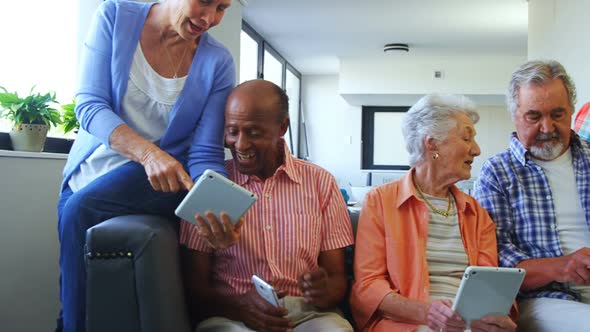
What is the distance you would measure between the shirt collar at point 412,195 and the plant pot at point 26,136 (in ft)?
5.10

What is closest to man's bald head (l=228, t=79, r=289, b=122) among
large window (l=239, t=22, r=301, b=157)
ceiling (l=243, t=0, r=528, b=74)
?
large window (l=239, t=22, r=301, b=157)

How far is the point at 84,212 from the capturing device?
1.35 meters

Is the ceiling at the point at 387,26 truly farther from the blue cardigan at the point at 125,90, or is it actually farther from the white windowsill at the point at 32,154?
the blue cardigan at the point at 125,90

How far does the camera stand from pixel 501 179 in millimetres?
1762

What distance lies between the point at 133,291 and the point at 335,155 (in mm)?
7859

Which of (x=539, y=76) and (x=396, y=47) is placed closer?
(x=539, y=76)

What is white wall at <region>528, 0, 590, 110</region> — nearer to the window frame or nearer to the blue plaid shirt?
the blue plaid shirt

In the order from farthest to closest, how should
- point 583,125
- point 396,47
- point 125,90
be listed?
point 396,47, point 583,125, point 125,90

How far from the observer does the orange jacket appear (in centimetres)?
156

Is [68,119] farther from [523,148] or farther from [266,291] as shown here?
[523,148]

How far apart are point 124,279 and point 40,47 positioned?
2098 millimetres

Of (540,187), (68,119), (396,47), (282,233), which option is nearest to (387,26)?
(396,47)

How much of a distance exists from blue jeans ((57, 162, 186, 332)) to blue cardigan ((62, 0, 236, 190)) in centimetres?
11

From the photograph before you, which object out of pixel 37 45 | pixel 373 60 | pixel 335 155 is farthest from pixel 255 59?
pixel 37 45
